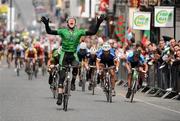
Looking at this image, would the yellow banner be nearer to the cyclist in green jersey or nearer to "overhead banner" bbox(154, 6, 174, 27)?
"overhead banner" bbox(154, 6, 174, 27)

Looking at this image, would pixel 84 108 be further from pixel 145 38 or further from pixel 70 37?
pixel 145 38

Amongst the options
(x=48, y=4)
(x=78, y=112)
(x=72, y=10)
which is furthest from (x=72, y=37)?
(x=48, y=4)

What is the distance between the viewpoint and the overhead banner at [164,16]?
3593 centimetres

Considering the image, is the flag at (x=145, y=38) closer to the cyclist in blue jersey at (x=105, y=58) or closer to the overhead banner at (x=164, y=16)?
the overhead banner at (x=164, y=16)

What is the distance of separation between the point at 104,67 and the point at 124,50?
44.1 feet

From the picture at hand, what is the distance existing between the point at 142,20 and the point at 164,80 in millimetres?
9406

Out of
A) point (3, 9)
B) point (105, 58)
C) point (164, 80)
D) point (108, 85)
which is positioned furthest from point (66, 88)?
point (3, 9)

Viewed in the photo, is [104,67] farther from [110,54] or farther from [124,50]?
[124,50]

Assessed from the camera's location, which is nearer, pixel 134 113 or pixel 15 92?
pixel 134 113

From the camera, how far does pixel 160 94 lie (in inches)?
1239

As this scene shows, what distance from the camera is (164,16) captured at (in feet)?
119

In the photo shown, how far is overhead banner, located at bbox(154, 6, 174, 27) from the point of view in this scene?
35.9m

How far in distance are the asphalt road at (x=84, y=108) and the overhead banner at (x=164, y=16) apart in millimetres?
5483

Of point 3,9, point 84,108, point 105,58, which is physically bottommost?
point 84,108
